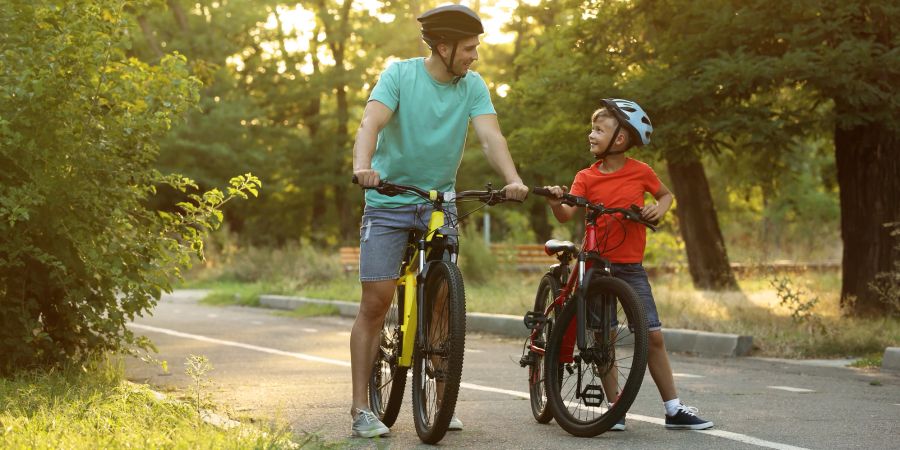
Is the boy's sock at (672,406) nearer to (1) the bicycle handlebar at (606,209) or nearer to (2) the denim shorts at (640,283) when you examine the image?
(2) the denim shorts at (640,283)

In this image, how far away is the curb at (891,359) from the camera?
10.5 m

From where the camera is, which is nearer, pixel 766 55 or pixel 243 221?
pixel 766 55

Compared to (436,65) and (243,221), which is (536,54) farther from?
(243,221)

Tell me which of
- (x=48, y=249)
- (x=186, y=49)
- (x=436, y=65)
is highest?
(x=186, y=49)

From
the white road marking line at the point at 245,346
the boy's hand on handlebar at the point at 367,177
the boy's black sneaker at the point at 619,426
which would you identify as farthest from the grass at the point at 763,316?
the boy's hand on handlebar at the point at 367,177

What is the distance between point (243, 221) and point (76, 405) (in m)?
48.5

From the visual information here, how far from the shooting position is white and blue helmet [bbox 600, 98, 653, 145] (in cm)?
666

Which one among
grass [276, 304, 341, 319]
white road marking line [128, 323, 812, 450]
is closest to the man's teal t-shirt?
white road marking line [128, 323, 812, 450]

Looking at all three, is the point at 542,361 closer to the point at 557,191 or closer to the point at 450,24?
the point at 557,191

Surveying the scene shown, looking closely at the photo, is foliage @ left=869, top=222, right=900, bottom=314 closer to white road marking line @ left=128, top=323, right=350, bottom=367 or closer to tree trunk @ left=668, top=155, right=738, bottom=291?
white road marking line @ left=128, top=323, right=350, bottom=367

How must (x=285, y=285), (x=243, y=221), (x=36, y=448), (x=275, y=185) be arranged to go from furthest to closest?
1. (x=243, y=221)
2. (x=275, y=185)
3. (x=285, y=285)
4. (x=36, y=448)

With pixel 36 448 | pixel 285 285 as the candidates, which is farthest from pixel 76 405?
pixel 285 285

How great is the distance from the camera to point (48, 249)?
8.20 meters

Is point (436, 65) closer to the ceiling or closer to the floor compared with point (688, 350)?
closer to the ceiling
